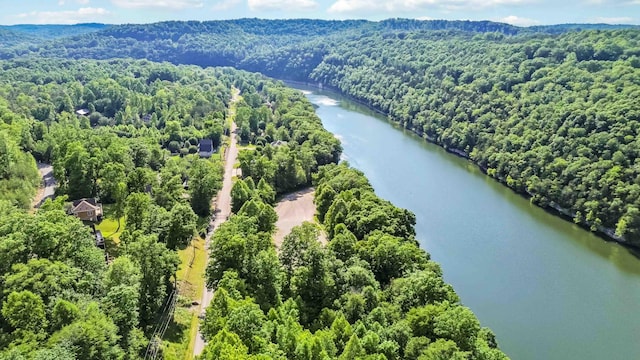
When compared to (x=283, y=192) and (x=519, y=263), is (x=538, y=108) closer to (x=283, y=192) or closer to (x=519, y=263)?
(x=519, y=263)

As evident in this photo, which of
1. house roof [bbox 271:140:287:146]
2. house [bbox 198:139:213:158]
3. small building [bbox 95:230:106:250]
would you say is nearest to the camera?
small building [bbox 95:230:106:250]

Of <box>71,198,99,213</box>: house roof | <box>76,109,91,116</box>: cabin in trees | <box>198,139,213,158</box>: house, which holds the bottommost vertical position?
<box>76,109,91,116</box>: cabin in trees

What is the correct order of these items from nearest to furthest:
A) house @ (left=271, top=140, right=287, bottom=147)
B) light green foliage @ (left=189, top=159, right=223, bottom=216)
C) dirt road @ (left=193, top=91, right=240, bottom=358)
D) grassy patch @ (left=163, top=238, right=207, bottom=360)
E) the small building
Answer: grassy patch @ (left=163, top=238, right=207, bottom=360) < dirt road @ (left=193, top=91, right=240, bottom=358) < the small building < light green foliage @ (left=189, top=159, right=223, bottom=216) < house @ (left=271, top=140, right=287, bottom=147)

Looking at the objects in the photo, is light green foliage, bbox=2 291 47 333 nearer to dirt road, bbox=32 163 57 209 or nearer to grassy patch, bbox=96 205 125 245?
grassy patch, bbox=96 205 125 245

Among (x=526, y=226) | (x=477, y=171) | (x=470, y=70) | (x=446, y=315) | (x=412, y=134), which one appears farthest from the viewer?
(x=470, y=70)

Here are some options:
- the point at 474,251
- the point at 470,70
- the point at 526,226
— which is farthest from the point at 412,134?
the point at 474,251

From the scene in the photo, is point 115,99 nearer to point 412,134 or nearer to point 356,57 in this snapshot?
point 412,134

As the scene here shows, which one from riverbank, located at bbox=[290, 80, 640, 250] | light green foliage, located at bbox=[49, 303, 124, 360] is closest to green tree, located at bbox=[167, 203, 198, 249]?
light green foliage, located at bbox=[49, 303, 124, 360]

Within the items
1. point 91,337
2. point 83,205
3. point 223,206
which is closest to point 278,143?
point 223,206
